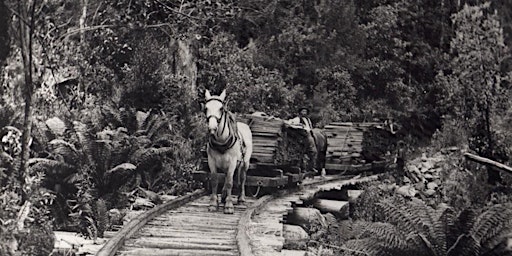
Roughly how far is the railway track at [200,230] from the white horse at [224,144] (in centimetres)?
41

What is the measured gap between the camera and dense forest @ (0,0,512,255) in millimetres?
8742

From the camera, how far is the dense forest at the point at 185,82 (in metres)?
8.74

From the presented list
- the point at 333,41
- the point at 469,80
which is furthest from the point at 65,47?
the point at 469,80

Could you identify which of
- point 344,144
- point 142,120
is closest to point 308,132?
point 142,120

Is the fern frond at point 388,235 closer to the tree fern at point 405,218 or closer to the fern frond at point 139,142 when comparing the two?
the tree fern at point 405,218

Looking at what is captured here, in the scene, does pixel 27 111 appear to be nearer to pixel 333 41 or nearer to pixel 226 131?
pixel 226 131

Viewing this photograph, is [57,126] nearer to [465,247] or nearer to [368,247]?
[368,247]

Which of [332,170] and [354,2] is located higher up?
[354,2]

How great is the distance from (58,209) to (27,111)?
2.61m

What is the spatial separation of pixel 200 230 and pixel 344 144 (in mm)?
9447

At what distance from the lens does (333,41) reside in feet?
56.0

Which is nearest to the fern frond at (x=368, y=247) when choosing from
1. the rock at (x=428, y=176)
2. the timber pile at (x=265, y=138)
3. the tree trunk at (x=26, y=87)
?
the tree trunk at (x=26, y=87)

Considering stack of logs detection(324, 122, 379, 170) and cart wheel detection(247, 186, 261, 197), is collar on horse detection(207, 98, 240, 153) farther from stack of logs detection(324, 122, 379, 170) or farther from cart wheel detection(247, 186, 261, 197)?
stack of logs detection(324, 122, 379, 170)

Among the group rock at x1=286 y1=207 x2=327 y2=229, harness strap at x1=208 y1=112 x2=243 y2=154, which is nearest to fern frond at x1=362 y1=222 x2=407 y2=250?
harness strap at x1=208 y1=112 x2=243 y2=154
